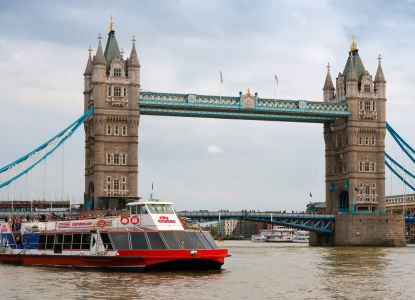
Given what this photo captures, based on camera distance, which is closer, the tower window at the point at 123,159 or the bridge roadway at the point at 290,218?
the tower window at the point at 123,159

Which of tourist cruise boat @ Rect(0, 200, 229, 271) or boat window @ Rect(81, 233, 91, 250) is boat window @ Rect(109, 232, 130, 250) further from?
boat window @ Rect(81, 233, 91, 250)

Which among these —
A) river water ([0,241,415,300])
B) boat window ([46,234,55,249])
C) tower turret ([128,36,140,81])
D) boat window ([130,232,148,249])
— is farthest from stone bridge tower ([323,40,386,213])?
boat window ([130,232,148,249])

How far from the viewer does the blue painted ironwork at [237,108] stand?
102 metres

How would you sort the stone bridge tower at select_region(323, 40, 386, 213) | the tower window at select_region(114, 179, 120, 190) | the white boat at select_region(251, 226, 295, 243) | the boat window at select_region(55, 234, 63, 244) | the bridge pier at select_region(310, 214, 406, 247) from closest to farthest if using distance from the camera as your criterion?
the boat window at select_region(55, 234, 63, 244) → the tower window at select_region(114, 179, 120, 190) → the bridge pier at select_region(310, 214, 406, 247) → the stone bridge tower at select_region(323, 40, 386, 213) → the white boat at select_region(251, 226, 295, 243)

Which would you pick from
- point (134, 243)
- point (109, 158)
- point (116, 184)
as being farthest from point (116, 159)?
point (134, 243)

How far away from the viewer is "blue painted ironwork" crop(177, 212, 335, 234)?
347 ft

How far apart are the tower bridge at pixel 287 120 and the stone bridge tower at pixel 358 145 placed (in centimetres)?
14

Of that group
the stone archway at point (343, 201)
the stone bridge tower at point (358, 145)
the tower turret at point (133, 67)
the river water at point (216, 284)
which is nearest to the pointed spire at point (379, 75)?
the stone bridge tower at point (358, 145)

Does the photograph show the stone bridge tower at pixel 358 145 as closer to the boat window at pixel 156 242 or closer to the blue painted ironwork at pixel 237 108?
the blue painted ironwork at pixel 237 108

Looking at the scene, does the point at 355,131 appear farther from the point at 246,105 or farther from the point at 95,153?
the point at 95,153

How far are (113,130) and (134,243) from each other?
5381 cm

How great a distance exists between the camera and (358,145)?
364ft

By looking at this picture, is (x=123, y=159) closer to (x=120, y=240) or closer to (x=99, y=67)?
→ (x=99, y=67)

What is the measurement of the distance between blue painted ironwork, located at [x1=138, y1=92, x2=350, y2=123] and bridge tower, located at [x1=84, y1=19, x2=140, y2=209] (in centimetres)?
259
